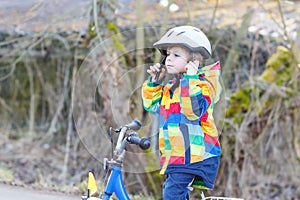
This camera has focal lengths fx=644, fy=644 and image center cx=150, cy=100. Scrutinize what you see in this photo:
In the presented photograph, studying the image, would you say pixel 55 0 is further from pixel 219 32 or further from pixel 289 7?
pixel 289 7

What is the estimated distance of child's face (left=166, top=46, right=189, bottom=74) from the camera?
3.81 metres

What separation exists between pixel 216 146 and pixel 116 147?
600 millimetres

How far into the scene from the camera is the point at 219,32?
27.1ft

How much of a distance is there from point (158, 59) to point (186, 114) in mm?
3603

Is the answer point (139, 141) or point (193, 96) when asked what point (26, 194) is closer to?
point (139, 141)

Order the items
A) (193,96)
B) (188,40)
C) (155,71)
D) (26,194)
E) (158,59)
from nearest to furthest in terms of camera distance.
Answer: (193,96)
(188,40)
(155,71)
(26,194)
(158,59)

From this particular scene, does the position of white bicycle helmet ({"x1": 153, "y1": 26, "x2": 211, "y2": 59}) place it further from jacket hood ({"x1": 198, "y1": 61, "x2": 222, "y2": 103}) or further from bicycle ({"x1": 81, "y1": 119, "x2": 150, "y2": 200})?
bicycle ({"x1": 81, "y1": 119, "x2": 150, "y2": 200})

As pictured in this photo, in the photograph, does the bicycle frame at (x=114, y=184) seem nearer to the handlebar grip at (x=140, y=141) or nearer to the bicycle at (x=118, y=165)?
the bicycle at (x=118, y=165)

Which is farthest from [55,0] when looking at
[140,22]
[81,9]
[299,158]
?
[299,158]

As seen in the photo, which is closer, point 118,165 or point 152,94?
point 118,165

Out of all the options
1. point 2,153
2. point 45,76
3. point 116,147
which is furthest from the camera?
point 45,76

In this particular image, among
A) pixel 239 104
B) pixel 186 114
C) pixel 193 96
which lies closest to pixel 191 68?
pixel 193 96

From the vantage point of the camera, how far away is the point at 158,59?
7273mm

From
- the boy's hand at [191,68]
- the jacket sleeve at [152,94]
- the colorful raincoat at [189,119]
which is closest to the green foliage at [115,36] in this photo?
the jacket sleeve at [152,94]
